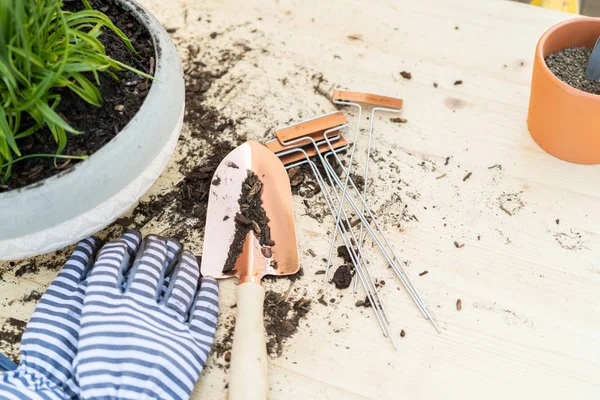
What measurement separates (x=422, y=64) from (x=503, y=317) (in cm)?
52

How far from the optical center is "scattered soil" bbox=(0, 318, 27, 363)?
0.76 metres

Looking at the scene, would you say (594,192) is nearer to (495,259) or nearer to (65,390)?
(495,259)

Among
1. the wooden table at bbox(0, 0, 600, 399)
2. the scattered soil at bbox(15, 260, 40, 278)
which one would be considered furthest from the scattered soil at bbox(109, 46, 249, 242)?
the scattered soil at bbox(15, 260, 40, 278)

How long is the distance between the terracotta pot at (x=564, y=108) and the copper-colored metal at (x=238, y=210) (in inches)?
16.9

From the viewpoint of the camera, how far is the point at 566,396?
733 mm

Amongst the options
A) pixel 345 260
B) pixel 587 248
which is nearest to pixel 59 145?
pixel 345 260

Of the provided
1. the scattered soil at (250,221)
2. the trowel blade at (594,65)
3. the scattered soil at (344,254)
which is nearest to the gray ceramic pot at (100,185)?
the scattered soil at (250,221)

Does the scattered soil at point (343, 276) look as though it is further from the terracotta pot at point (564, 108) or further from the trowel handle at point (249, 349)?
the terracotta pot at point (564, 108)

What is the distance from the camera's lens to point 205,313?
2.56 feet

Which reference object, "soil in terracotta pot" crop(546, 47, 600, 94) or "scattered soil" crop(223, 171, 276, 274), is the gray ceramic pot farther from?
"soil in terracotta pot" crop(546, 47, 600, 94)

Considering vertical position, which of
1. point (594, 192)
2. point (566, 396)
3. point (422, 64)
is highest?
point (422, 64)

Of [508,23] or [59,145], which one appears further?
[508,23]

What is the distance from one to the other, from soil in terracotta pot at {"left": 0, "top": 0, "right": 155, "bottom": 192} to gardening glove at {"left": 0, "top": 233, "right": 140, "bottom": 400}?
17 centimetres

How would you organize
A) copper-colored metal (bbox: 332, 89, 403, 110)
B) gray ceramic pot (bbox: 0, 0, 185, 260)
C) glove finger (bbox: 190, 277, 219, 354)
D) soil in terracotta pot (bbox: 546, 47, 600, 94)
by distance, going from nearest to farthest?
1. gray ceramic pot (bbox: 0, 0, 185, 260)
2. glove finger (bbox: 190, 277, 219, 354)
3. soil in terracotta pot (bbox: 546, 47, 600, 94)
4. copper-colored metal (bbox: 332, 89, 403, 110)
